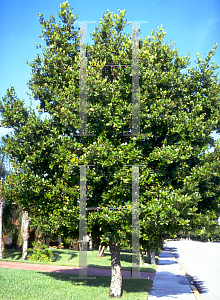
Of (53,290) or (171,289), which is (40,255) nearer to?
(53,290)

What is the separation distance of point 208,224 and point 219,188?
1.45 metres

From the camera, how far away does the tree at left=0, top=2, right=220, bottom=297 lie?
10766 millimetres

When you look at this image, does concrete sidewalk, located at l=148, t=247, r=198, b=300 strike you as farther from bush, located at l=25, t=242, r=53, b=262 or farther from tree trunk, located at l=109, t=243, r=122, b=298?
bush, located at l=25, t=242, r=53, b=262

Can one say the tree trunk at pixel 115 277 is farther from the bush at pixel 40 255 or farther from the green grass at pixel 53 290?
the bush at pixel 40 255

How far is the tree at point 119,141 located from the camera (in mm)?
10766

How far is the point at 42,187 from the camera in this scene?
1171 cm

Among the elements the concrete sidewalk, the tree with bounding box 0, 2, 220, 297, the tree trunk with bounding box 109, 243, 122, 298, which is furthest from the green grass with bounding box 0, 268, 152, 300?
the tree with bounding box 0, 2, 220, 297

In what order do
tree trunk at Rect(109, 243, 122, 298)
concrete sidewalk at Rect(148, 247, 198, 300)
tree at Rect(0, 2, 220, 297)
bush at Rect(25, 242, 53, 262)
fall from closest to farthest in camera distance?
tree at Rect(0, 2, 220, 297)
tree trunk at Rect(109, 243, 122, 298)
concrete sidewalk at Rect(148, 247, 198, 300)
bush at Rect(25, 242, 53, 262)

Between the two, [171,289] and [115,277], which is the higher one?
[115,277]

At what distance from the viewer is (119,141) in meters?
11.8

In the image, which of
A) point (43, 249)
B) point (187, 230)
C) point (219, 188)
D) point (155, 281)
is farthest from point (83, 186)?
point (43, 249)

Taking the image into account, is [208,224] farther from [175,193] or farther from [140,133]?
[140,133]

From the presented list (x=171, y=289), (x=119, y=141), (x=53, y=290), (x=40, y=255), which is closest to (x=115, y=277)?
(x=53, y=290)

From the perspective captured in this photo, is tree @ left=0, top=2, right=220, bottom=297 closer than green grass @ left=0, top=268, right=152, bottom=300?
Yes
